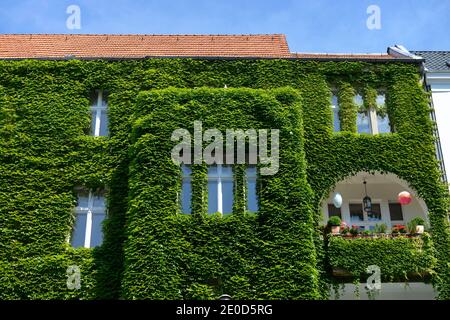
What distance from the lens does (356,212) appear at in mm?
19703

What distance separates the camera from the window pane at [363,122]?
1919 centimetres

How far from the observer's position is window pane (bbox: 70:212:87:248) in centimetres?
1722

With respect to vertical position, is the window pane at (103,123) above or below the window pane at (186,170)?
above

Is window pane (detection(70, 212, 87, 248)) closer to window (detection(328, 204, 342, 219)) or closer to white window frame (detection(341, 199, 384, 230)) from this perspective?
window (detection(328, 204, 342, 219))

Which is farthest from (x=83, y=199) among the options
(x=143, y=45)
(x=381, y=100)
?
(x=381, y=100)

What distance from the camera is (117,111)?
1886cm

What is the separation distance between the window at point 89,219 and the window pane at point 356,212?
26.8 ft

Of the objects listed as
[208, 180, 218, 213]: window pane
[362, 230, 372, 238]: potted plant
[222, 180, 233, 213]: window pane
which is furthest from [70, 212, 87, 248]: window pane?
[362, 230, 372, 238]: potted plant

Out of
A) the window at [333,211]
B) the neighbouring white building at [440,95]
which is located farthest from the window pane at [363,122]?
the window at [333,211]

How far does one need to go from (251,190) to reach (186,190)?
6.06 ft

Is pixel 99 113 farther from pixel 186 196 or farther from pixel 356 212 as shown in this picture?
pixel 356 212

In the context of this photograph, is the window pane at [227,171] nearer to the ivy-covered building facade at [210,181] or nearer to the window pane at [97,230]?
the ivy-covered building facade at [210,181]
